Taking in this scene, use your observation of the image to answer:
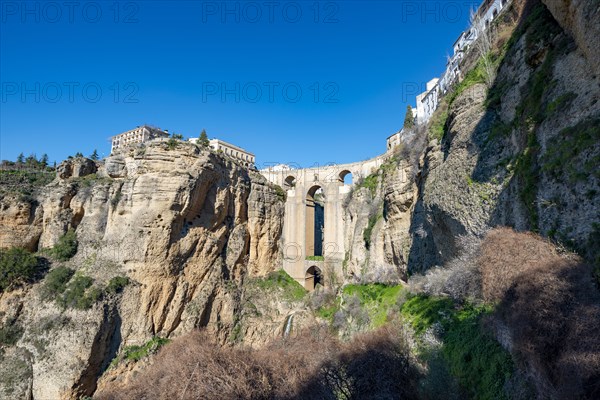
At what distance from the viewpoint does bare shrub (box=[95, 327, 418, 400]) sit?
9727 millimetres

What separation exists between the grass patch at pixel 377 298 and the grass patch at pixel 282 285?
901 cm

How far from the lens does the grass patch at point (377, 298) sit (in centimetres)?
1523

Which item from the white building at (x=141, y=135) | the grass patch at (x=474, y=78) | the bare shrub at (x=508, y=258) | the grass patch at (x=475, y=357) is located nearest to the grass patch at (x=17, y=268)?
the grass patch at (x=475, y=357)

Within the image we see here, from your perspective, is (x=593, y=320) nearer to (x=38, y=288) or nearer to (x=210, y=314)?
(x=210, y=314)

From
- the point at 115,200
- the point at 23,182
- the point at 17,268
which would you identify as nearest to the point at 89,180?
the point at 115,200

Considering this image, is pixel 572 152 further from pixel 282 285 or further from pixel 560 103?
pixel 282 285

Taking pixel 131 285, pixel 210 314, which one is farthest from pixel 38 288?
pixel 210 314

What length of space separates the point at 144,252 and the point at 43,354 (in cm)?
701

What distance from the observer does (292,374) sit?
10.7 meters

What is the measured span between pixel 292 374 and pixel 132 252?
15.7 meters

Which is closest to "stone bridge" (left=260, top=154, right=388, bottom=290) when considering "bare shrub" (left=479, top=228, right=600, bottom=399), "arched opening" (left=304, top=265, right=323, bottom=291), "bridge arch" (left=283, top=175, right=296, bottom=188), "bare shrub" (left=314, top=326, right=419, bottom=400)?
"arched opening" (left=304, top=265, right=323, bottom=291)

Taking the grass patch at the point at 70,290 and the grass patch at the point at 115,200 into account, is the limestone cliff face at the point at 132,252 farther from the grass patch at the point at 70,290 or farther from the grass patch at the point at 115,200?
the grass patch at the point at 70,290

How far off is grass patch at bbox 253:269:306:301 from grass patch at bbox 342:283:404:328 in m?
9.01

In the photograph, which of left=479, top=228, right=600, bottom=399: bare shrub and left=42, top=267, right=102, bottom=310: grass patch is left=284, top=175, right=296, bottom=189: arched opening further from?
left=479, top=228, right=600, bottom=399: bare shrub
